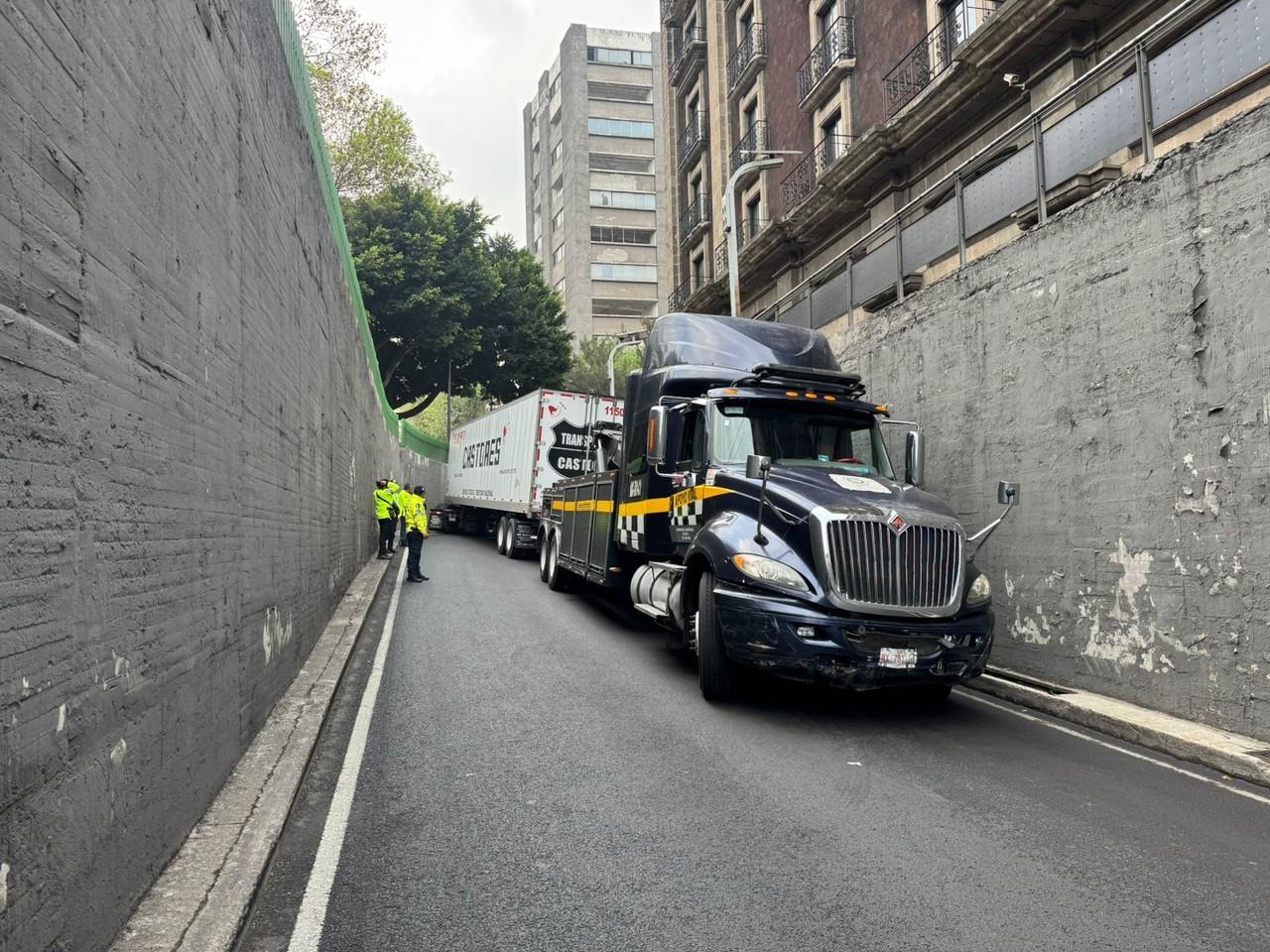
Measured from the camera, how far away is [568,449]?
19922 millimetres

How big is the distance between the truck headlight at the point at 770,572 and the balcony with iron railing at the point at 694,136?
1046 inches

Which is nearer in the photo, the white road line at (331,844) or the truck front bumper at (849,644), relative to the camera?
the white road line at (331,844)

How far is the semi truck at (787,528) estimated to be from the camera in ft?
21.6

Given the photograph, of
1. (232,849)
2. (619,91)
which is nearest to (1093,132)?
(232,849)

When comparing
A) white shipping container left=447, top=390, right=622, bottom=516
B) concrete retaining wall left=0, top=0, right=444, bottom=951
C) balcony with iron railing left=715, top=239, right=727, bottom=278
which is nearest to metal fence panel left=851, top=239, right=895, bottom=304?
white shipping container left=447, top=390, right=622, bottom=516

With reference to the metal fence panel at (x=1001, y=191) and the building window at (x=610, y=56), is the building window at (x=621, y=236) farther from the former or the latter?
the metal fence panel at (x=1001, y=191)

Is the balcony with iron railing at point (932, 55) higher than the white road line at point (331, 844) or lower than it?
higher

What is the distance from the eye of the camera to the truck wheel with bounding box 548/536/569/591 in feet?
48.2

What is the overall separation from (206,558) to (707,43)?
30.9 meters

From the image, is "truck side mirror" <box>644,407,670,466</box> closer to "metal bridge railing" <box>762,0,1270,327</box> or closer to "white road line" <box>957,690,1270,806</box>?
"white road line" <box>957,690,1270,806</box>

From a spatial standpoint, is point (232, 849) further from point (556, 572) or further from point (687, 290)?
point (687, 290)

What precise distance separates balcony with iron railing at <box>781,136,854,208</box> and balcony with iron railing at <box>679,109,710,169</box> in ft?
23.5

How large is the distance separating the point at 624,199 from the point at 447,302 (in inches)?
1329

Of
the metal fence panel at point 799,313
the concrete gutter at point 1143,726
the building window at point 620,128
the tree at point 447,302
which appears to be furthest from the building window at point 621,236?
the concrete gutter at point 1143,726
